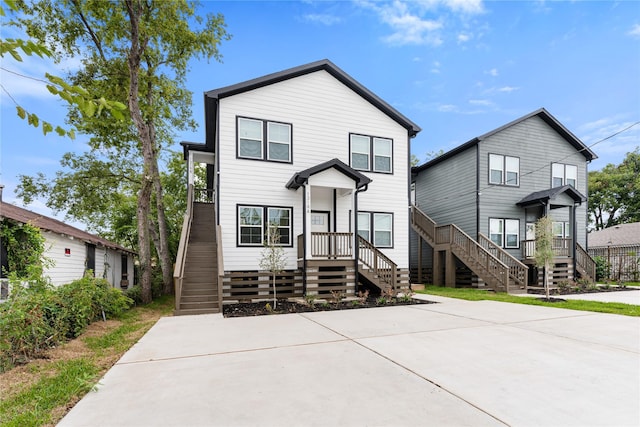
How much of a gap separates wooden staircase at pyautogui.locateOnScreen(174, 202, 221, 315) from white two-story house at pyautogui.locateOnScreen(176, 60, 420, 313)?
0.05 m

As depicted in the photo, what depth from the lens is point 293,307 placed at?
9.27m

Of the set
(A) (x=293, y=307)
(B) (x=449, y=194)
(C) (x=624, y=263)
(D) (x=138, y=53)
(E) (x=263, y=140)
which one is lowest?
(A) (x=293, y=307)

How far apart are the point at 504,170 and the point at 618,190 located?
24.3 metres

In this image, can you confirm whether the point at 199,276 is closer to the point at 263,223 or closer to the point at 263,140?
the point at 263,223

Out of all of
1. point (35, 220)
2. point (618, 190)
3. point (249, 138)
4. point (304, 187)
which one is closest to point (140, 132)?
point (249, 138)

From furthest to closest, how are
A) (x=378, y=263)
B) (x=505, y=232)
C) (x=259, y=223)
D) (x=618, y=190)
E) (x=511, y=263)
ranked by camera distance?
(x=618, y=190) < (x=505, y=232) < (x=511, y=263) < (x=378, y=263) < (x=259, y=223)

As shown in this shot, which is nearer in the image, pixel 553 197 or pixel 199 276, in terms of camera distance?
pixel 199 276

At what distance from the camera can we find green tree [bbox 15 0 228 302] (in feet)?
39.4

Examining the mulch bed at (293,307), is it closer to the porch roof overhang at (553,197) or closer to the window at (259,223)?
the window at (259,223)

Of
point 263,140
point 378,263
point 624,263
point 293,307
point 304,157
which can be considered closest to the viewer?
point 293,307

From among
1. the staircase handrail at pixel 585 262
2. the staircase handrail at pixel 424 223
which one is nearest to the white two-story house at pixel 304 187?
the staircase handrail at pixel 424 223

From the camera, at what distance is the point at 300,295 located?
1134 centimetres

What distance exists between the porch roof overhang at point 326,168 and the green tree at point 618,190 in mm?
33121

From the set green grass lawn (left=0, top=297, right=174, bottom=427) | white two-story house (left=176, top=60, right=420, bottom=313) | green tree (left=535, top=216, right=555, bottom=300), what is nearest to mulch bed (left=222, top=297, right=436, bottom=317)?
white two-story house (left=176, top=60, right=420, bottom=313)
